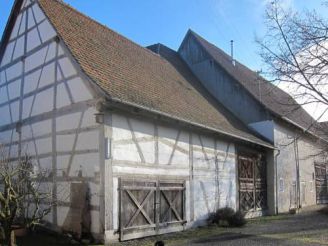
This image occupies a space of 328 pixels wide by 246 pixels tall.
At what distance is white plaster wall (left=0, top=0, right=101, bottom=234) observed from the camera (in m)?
12.0

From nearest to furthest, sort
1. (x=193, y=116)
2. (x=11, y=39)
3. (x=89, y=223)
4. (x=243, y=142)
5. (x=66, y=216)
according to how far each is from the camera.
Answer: (x=89, y=223) → (x=66, y=216) → (x=193, y=116) → (x=11, y=39) → (x=243, y=142)

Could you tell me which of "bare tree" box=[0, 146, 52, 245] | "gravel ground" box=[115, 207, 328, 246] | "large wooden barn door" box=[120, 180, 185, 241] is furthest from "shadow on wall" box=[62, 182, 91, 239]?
"gravel ground" box=[115, 207, 328, 246]

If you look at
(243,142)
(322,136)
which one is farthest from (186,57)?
(322,136)

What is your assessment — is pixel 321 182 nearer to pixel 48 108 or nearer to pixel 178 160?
pixel 178 160

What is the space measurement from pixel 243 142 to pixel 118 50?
6.64 metres

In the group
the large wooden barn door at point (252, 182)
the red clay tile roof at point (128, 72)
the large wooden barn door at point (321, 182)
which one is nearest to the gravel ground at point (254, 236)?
the large wooden barn door at point (252, 182)

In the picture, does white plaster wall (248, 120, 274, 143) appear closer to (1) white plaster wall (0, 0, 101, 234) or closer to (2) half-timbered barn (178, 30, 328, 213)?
(2) half-timbered barn (178, 30, 328, 213)

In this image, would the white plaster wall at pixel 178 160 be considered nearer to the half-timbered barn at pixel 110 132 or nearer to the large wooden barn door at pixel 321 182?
the half-timbered barn at pixel 110 132

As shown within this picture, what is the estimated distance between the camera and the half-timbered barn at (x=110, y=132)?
459 inches

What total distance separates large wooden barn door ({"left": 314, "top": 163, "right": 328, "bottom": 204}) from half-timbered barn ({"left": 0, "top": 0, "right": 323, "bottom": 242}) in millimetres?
9996

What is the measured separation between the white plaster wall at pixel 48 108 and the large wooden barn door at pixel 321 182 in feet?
64.6

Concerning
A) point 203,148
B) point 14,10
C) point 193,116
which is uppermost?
point 14,10

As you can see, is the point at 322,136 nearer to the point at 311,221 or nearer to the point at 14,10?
the point at 311,221

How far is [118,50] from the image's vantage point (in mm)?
16375
